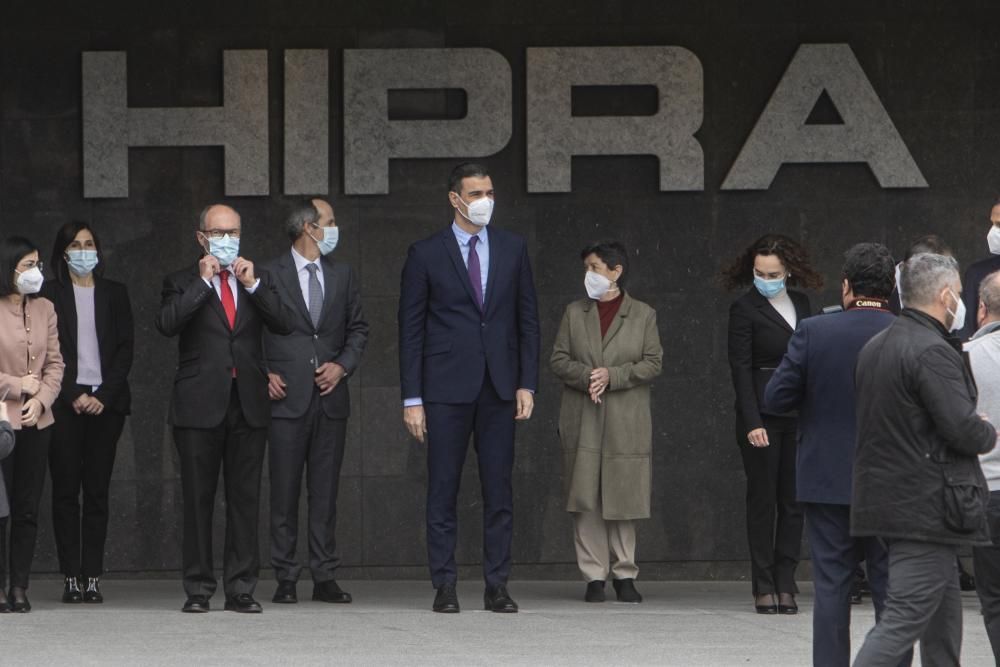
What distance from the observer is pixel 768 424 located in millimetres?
9734

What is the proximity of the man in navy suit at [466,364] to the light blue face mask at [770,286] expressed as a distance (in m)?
1.24

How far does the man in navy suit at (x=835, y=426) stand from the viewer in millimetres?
7039

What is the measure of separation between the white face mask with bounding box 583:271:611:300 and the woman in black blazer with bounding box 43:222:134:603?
2.57m

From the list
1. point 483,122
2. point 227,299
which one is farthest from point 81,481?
point 483,122

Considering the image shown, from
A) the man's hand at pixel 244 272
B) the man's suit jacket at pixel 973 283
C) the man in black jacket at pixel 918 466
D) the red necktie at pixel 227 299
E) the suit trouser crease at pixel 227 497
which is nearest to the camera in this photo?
the man in black jacket at pixel 918 466

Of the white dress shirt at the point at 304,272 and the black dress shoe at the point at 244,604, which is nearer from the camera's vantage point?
Answer: the black dress shoe at the point at 244,604

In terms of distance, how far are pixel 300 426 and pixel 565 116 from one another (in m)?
2.73

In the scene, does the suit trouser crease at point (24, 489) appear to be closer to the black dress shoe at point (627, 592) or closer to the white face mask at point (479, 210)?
the white face mask at point (479, 210)

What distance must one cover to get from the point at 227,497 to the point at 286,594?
0.70m

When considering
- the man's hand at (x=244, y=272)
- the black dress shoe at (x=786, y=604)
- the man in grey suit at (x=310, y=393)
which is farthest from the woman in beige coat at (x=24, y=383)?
the black dress shoe at (x=786, y=604)

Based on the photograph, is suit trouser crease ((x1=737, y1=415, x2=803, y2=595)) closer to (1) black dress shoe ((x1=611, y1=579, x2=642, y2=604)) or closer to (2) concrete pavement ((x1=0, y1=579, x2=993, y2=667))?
(2) concrete pavement ((x1=0, y1=579, x2=993, y2=667))

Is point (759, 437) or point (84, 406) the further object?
point (84, 406)

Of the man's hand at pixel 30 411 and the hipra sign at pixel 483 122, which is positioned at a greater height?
the hipra sign at pixel 483 122

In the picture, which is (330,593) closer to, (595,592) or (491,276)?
(595,592)
